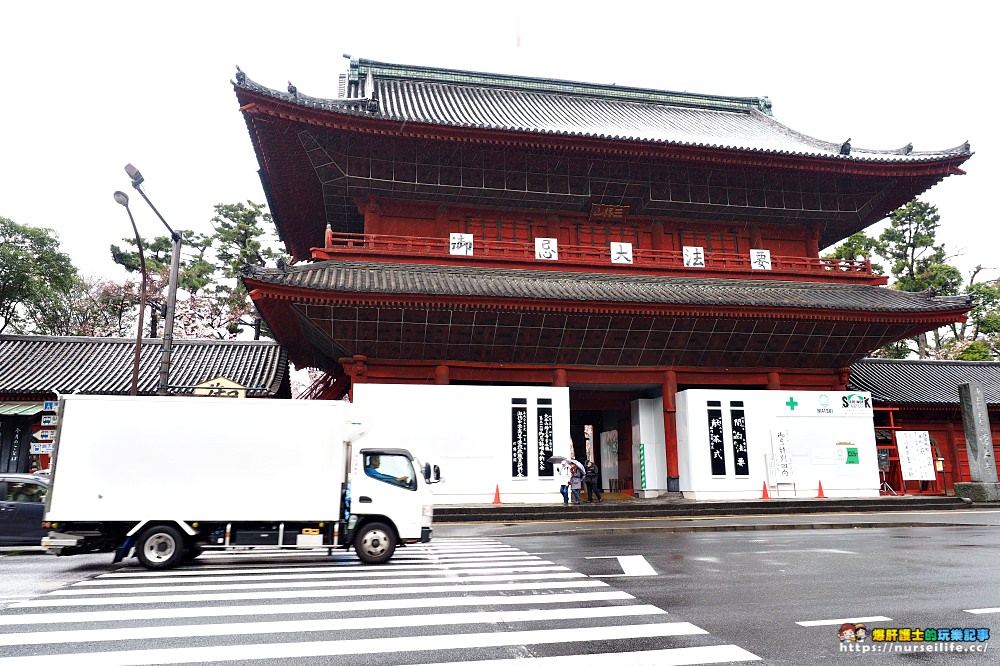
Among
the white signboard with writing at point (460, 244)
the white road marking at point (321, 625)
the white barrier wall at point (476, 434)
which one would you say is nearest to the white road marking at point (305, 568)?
the white road marking at point (321, 625)

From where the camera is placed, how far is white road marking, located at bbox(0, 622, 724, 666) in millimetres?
4887

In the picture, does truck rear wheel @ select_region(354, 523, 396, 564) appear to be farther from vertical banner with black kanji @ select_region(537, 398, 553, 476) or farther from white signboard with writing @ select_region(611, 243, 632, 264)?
white signboard with writing @ select_region(611, 243, 632, 264)

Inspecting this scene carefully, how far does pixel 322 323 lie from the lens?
1848cm

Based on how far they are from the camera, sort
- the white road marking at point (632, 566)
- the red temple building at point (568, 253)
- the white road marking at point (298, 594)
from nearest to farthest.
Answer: the white road marking at point (298, 594), the white road marking at point (632, 566), the red temple building at point (568, 253)

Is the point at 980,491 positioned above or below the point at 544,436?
below

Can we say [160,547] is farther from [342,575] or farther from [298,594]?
[298,594]

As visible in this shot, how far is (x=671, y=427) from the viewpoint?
21.2 metres

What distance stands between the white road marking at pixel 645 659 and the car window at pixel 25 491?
12897 millimetres

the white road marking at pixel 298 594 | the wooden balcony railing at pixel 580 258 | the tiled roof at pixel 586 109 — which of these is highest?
the tiled roof at pixel 586 109

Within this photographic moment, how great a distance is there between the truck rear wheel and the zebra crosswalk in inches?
48.2

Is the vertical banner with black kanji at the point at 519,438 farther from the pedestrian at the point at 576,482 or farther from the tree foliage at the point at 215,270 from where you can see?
the tree foliage at the point at 215,270

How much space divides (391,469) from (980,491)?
2065cm

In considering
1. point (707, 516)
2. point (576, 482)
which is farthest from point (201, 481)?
point (707, 516)

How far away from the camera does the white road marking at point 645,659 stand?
4734mm
